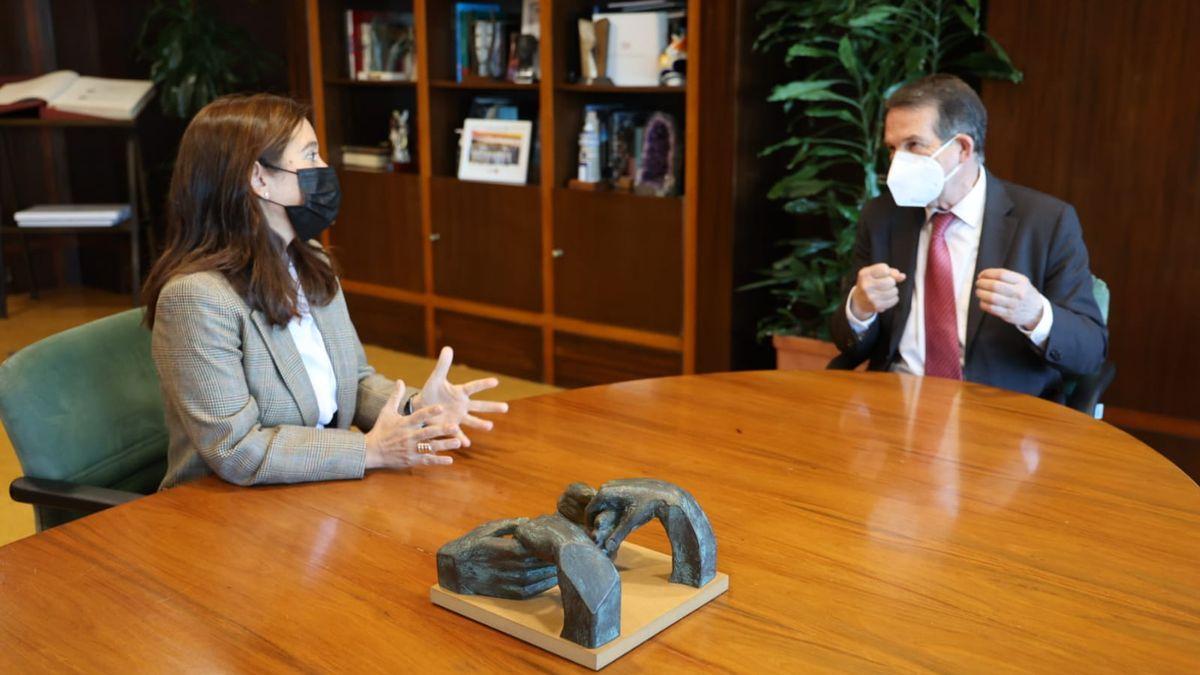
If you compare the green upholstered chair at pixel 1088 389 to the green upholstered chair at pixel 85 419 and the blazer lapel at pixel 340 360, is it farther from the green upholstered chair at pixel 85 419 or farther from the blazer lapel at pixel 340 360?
the green upholstered chair at pixel 85 419

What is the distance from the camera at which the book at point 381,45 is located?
192 inches

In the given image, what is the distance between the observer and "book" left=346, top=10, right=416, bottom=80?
4.87m

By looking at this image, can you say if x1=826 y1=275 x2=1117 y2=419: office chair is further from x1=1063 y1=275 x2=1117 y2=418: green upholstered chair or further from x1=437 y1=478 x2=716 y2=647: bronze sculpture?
x1=437 y1=478 x2=716 y2=647: bronze sculpture

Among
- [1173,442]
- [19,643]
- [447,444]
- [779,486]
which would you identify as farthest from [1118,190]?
[19,643]

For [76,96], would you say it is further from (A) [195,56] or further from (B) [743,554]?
(B) [743,554]

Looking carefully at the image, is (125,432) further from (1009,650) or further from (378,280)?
(378,280)

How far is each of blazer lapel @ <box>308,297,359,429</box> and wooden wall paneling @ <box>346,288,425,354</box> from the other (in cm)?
300

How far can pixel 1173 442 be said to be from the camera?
3240 mm

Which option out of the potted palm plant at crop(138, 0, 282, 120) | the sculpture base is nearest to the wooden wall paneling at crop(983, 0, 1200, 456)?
the sculpture base

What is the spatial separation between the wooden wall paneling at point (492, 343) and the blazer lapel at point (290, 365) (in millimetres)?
2733

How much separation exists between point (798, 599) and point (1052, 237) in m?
1.45

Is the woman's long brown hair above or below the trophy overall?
below

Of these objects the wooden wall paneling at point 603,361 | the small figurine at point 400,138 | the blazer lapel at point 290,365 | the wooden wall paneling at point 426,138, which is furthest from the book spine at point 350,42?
the blazer lapel at point 290,365

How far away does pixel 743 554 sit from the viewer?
4.49 feet
